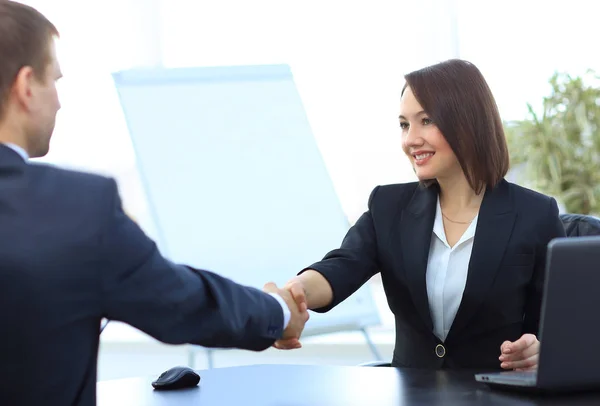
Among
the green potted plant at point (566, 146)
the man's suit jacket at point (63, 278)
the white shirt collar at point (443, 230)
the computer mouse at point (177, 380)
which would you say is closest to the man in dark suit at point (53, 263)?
the man's suit jacket at point (63, 278)

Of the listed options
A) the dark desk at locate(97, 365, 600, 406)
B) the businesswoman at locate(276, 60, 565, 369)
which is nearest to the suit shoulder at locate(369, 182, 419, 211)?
the businesswoman at locate(276, 60, 565, 369)

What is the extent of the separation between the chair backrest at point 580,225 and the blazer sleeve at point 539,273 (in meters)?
0.08

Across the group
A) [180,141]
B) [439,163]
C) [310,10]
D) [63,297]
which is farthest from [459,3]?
[63,297]

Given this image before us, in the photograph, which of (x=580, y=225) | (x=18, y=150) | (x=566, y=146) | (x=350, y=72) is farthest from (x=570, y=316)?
(x=350, y=72)

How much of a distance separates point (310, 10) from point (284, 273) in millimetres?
1814

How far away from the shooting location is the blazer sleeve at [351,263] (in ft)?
7.67

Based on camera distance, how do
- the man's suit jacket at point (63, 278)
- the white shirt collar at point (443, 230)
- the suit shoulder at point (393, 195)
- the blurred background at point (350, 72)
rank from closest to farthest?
1. the man's suit jacket at point (63, 278)
2. the white shirt collar at point (443, 230)
3. the suit shoulder at point (393, 195)
4. the blurred background at point (350, 72)

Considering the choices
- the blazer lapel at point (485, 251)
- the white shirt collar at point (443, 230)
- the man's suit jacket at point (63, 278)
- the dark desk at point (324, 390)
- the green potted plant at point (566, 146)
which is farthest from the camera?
the green potted plant at point (566, 146)

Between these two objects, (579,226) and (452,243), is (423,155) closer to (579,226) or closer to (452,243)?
(452,243)

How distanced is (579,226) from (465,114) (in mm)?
452

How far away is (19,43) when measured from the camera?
1.35m

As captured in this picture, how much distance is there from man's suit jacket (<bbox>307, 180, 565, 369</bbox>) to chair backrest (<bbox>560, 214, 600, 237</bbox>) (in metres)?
0.09

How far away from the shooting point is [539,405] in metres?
1.46

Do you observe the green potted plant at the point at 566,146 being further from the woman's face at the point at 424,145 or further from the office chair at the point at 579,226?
the woman's face at the point at 424,145
